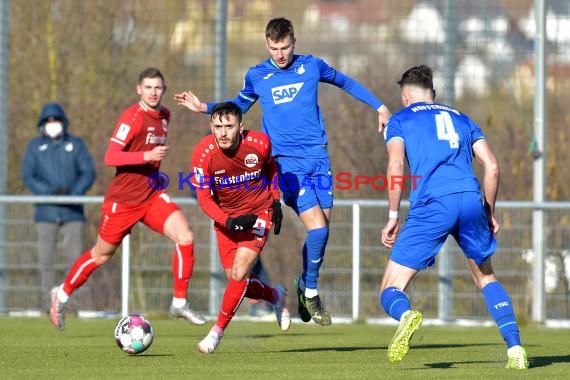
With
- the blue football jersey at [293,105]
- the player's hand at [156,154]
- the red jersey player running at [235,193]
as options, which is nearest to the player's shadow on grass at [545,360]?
the red jersey player running at [235,193]

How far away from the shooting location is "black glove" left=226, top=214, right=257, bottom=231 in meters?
9.89

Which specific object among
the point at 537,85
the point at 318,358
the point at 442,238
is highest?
the point at 537,85

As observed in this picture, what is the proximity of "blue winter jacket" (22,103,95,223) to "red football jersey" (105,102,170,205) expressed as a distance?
3.26 m

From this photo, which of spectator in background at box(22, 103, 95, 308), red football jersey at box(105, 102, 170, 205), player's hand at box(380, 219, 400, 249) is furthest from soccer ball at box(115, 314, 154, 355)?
spectator in background at box(22, 103, 95, 308)

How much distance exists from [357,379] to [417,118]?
70.6 inches

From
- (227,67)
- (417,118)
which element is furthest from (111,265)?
(417,118)

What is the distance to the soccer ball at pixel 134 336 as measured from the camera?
998 centimetres

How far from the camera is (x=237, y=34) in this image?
55.8 ft

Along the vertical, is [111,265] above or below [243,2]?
below

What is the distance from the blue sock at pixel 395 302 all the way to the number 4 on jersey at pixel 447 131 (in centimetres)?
102

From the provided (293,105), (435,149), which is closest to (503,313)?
(435,149)

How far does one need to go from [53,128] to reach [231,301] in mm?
6082

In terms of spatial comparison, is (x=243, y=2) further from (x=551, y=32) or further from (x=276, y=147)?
(x=276, y=147)

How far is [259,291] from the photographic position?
36.2 ft
